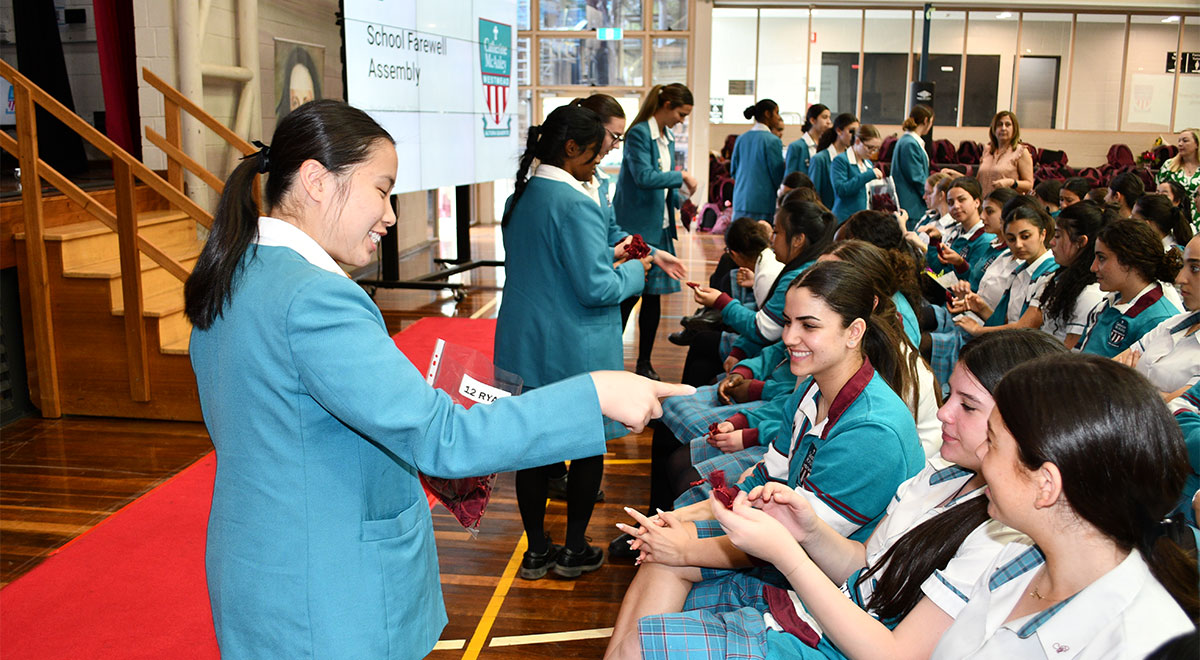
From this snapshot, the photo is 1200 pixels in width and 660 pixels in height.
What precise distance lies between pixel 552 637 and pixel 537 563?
1.37ft

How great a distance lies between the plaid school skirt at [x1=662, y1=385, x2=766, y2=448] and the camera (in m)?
3.18

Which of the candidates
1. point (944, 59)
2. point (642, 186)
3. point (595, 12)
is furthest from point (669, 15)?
point (642, 186)

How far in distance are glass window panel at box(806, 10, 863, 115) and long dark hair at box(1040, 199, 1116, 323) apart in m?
12.3

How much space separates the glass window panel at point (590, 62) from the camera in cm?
1365

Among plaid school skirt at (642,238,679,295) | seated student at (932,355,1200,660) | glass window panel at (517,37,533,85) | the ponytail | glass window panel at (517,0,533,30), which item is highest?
glass window panel at (517,0,533,30)

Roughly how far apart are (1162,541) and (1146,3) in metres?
17.0

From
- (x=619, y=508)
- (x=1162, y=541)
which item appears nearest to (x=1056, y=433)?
(x=1162, y=541)

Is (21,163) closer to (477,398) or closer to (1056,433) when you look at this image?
(477,398)

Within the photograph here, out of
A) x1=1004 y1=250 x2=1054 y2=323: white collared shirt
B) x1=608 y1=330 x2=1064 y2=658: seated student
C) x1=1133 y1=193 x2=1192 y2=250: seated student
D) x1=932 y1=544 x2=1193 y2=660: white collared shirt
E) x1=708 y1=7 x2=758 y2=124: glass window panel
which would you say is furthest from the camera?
x1=708 y1=7 x2=758 y2=124: glass window panel

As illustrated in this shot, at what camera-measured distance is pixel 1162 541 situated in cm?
120

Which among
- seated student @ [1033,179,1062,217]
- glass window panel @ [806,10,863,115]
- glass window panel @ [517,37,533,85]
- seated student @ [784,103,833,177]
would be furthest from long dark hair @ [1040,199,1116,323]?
glass window panel @ [806,10,863,115]

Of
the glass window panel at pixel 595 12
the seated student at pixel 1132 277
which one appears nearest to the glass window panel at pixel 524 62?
the glass window panel at pixel 595 12

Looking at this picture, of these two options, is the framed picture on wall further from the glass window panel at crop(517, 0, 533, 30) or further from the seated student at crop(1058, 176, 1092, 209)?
the seated student at crop(1058, 176, 1092, 209)

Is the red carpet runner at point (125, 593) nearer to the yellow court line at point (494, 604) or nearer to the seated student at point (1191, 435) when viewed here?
the yellow court line at point (494, 604)
